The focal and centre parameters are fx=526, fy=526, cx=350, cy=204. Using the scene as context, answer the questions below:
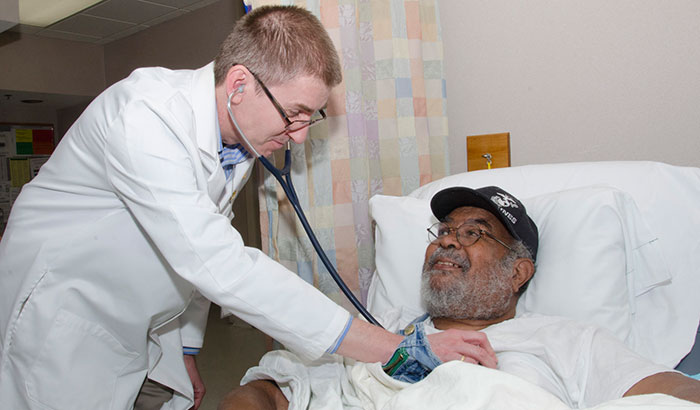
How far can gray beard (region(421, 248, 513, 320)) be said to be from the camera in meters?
1.41

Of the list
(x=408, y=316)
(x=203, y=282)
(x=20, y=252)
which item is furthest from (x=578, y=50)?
(x=20, y=252)

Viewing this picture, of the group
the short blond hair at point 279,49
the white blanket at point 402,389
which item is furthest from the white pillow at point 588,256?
the short blond hair at point 279,49

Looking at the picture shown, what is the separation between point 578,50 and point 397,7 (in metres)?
0.68

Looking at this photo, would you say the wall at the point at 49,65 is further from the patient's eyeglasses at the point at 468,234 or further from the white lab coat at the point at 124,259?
the patient's eyeglasses at the point at 468,234

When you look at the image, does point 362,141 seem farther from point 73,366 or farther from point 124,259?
point 73,366

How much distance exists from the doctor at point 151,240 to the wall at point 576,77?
961 millimetres

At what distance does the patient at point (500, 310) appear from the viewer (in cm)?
115

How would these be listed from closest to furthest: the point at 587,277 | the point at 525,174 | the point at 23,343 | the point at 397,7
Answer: the point at 23,343
the point at 587,277
the point at 525,174
the point at 397,7

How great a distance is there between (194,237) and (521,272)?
2.98 feet

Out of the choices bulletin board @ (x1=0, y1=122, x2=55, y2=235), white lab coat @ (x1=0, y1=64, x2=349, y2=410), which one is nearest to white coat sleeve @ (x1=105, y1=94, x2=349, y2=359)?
white lab coat @ (x1=0, y1=64, x2=349, y2=410)

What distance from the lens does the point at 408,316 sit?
5.15 ft

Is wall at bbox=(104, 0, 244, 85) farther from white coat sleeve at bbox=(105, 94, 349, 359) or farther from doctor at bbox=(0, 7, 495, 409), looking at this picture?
white coat sleeve at bbox=(105, 94, 349, 359)

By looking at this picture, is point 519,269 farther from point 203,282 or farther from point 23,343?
point 23,343

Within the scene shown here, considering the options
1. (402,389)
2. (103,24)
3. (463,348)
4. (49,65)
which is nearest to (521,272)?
(463,348)
